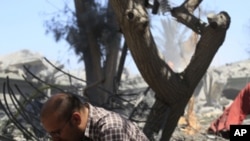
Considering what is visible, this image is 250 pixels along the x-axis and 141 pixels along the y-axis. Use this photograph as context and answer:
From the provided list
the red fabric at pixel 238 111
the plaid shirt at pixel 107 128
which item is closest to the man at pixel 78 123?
the plaid shirt at pixel 107 128

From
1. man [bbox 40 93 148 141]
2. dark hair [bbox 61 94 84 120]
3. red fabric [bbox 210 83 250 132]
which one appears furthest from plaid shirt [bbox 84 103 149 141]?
red fabric [bbox 210 83 250 132]

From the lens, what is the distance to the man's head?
9.45ft

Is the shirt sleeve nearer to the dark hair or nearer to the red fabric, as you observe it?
the dark hair

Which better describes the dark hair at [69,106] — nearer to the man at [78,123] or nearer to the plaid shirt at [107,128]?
the man at [78,123]

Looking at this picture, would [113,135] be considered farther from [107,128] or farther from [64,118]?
[64,118]

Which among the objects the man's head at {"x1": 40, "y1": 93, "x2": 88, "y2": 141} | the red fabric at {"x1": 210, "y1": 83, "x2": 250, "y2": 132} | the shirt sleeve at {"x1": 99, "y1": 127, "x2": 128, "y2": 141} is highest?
the man's head at {"x1": 40, "y1": 93, "x2": 88, "y2": 141}

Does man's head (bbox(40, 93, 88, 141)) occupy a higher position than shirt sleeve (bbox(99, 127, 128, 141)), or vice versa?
man's head (bbox(40, 93, 88, 141))

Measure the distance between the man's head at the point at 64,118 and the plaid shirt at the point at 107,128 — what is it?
5 centimetres

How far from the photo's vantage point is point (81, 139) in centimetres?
300

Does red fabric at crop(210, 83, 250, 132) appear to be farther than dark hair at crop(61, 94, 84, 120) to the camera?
Yes

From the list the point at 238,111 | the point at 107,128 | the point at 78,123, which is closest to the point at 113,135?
the point at 107,128

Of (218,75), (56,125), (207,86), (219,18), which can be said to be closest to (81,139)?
(56,125)

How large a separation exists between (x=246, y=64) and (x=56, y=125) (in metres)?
27.1

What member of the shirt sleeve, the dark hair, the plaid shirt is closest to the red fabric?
the plaid shirt
